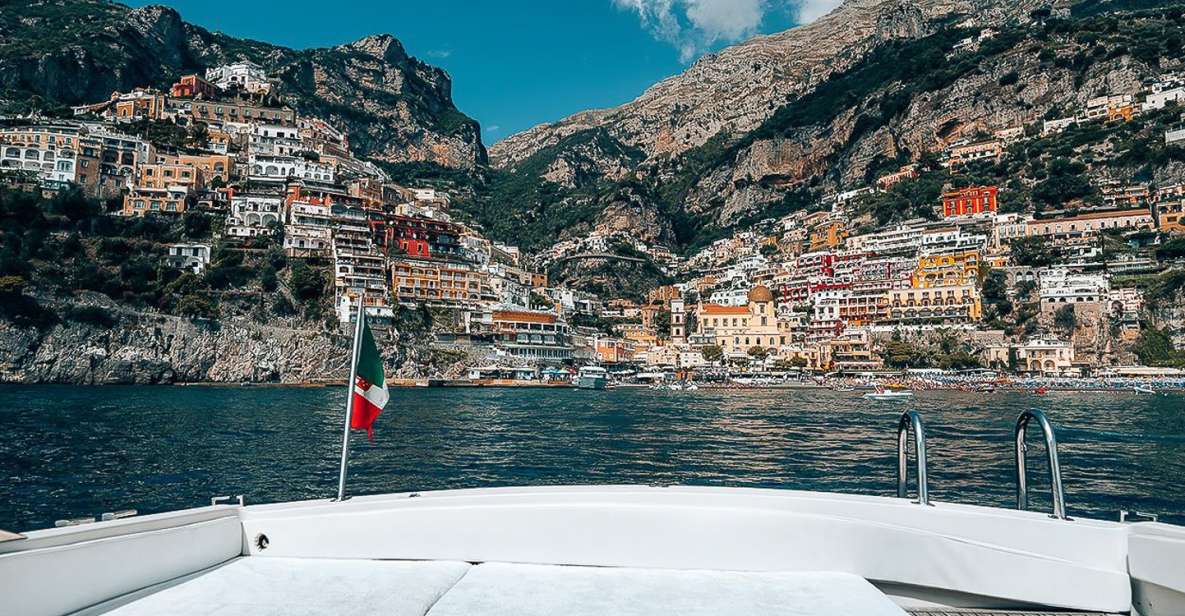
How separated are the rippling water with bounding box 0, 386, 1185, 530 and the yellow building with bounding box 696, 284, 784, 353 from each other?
44434 millimetres

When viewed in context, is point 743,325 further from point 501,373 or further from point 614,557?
point 614,557

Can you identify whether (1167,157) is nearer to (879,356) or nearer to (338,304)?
(879,356)

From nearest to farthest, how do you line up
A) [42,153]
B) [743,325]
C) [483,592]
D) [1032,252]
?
[483,592], [42,153], [1032,252], [743,325]

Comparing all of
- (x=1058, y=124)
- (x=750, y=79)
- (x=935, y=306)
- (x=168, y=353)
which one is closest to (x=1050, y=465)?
(x=168, y=353)

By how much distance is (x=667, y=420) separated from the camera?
80.7 feet

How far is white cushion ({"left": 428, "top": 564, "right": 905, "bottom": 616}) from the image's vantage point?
7.10 ft

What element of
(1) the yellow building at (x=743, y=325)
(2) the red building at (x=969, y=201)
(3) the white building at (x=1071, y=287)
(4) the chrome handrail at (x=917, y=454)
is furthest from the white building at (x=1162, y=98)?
(4) the chrome handrail at (x=917, y=454)

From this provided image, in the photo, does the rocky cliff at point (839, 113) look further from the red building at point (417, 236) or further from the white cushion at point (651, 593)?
the white cushion at point (651, 593)

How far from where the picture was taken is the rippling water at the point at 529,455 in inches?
396

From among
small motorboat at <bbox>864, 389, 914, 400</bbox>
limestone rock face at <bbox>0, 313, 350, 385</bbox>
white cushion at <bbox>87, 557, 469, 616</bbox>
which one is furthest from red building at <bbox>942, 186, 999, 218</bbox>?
white cushion at <bbox>87, 557, 469, 616</bbox>

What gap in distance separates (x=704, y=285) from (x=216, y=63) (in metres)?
82.8

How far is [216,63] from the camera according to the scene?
114 m

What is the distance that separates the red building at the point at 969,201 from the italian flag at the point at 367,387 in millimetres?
81131

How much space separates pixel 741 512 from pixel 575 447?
13.3 m
